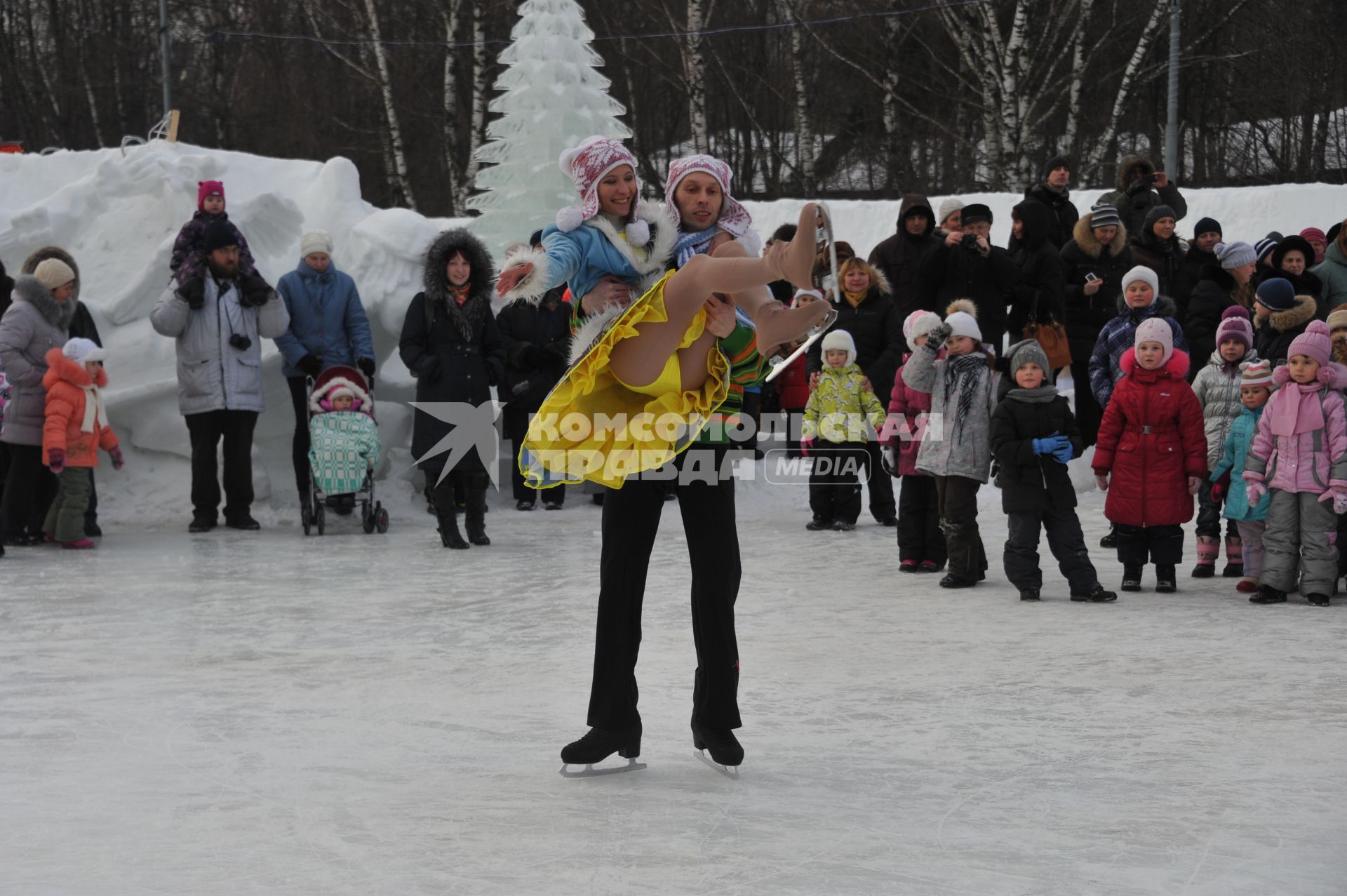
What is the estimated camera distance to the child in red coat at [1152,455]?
7.22m

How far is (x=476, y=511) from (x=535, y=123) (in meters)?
7.31

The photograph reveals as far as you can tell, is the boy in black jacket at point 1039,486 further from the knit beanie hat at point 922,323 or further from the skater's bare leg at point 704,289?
the skater's bare leg at point 704,289

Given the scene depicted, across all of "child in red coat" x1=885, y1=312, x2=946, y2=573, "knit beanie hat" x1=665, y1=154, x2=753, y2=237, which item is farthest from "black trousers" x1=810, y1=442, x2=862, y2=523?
"knit beanie hat" x1=665, y1=154, x2=753, y2=237

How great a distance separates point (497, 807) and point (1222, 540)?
619cm

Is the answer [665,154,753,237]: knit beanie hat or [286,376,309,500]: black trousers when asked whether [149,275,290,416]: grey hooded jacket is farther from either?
[665,154,753,237]: knit beanie hat

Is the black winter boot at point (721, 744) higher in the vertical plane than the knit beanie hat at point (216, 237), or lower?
lower

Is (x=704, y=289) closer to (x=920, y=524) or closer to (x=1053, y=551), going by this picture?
(x=1053, y=551)

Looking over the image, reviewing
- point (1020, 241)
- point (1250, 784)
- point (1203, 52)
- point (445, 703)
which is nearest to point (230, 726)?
point (445, 703)

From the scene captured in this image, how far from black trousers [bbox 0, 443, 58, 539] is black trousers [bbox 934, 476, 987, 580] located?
5144mm

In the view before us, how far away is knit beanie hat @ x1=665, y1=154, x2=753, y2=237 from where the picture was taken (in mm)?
4074

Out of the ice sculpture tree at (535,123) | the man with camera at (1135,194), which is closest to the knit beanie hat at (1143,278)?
the man with camera at (1135,194)

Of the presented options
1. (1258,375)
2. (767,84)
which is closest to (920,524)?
(1258,375)

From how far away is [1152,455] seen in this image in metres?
7.27

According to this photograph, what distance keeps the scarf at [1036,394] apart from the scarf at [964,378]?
10.4 inches
